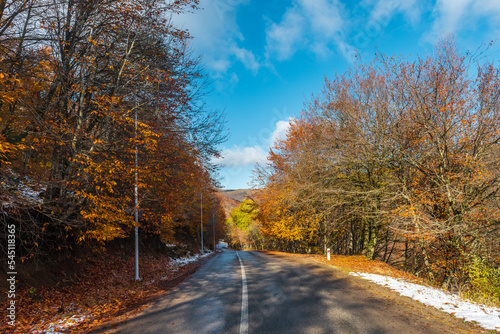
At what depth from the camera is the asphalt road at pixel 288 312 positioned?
498 centimetres

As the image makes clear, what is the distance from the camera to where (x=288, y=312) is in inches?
230

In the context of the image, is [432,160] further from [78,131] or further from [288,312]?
[78,131]

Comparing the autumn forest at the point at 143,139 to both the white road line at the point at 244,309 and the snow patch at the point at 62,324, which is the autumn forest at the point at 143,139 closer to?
the snow patch at the point at 62,324

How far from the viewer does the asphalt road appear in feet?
16.3

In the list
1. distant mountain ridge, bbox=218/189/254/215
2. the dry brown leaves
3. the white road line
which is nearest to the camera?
the white road line

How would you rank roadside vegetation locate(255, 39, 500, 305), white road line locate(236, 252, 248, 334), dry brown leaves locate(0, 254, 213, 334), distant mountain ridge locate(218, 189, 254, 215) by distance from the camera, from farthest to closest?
distant mountain ridge locate(218, 189, 254, 215)
roadside vegetation locate(255, 39, 500, 305)
dry brown leaves locate(0, 254, 213, 334)
white road line locate(236, 252, 248, 334)

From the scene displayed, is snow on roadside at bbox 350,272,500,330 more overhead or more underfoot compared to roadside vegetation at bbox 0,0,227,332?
more underfoot

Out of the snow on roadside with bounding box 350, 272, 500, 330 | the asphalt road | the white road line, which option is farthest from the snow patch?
the snow on roadside with bounding box 350, 272, 500, 330

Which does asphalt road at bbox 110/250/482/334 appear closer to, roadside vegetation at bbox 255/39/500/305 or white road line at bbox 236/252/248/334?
white road line at bbox 236/252/248/334

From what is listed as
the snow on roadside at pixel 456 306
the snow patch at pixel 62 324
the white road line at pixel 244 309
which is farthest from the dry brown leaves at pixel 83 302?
the snow on roadside at pixel 456 306

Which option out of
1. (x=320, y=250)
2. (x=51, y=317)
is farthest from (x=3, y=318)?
(x=320, y=250)

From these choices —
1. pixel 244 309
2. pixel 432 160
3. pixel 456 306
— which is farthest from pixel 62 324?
pixel 432 160

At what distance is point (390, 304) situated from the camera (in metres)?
6.52

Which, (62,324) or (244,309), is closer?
(62,324)
